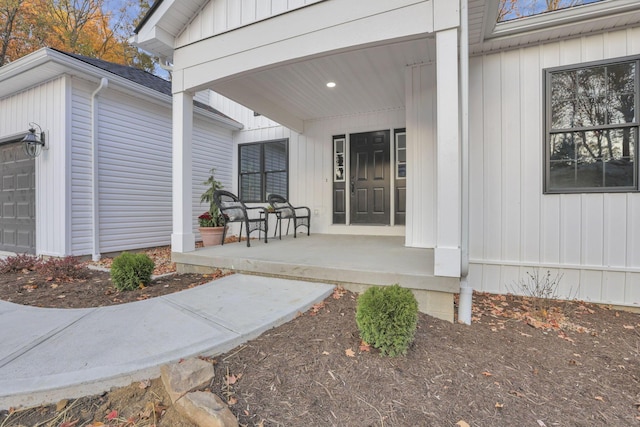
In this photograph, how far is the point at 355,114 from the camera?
19.8 feet

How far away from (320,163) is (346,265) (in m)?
3.78

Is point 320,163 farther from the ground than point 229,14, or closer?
closer

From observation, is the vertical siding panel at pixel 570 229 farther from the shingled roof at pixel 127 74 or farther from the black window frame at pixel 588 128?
the shingled roof at pixel 127 74

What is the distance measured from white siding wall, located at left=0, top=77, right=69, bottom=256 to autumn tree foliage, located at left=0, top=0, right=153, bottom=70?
5260 mm

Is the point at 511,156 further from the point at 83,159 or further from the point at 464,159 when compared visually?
the point at 83,159

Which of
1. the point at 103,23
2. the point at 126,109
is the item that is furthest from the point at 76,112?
the point at 103,23

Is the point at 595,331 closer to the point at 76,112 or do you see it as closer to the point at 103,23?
the point at 76,112

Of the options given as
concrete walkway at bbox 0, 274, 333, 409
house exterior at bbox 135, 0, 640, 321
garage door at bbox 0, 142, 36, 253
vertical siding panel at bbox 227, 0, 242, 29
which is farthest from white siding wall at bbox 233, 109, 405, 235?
garage door at bbox 0, 142, 36, 253

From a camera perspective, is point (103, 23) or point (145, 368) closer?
point (145, 368)

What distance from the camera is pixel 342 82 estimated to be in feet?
15.1

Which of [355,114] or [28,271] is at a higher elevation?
[355,114]

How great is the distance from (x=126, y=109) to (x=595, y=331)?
23.9ft

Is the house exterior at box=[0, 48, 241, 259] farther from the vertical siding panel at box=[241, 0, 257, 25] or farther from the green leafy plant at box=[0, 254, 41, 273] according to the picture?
the vertical siding panel at box=[241, 0, 257, 25]

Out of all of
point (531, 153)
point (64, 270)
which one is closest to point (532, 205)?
point (531, 153)
